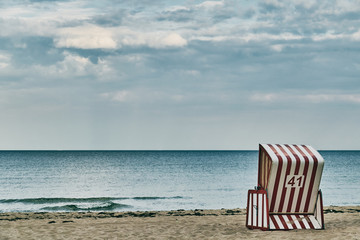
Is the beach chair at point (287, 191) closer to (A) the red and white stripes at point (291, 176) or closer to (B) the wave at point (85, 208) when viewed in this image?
(A) the red and white stripes at point (291, 176)

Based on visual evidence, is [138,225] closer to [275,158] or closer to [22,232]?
[22,232]

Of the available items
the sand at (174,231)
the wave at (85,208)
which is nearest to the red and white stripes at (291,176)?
the sand at (174,231)

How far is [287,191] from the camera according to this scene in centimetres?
1203

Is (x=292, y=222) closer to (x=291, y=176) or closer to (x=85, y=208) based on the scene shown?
(x=291, y=176)

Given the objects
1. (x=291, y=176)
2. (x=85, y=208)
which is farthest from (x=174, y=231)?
(x=85, y=208)

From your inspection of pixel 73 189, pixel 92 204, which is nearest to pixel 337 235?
pixel 92 204

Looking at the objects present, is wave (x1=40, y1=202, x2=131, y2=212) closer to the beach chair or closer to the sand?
the sand

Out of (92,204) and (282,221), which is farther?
(92,204)

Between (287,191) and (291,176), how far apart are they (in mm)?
465

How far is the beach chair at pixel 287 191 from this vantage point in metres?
11.7

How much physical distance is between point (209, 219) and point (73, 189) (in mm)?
29983

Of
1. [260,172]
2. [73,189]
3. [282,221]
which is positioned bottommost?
[73,189]

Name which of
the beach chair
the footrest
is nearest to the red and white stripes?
the beach chair

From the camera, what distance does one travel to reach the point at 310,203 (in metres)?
12.3
